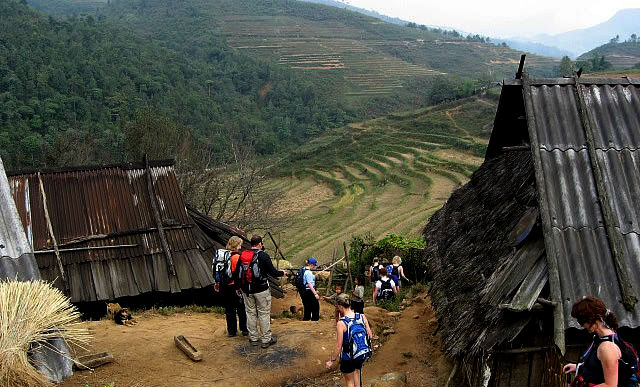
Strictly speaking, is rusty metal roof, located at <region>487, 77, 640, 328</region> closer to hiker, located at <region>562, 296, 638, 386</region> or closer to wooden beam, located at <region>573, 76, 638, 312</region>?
wooden beam, located at <region>573, 76, 638, 312</region>

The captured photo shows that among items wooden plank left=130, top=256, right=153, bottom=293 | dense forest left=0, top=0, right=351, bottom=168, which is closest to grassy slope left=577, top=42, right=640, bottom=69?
dense forest left=0, top=0, right=351, bottom=168

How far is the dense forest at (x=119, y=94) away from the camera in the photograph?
36.5 metres

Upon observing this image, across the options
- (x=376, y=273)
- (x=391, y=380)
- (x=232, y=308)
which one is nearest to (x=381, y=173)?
(x=376, y=273)

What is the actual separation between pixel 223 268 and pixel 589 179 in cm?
425

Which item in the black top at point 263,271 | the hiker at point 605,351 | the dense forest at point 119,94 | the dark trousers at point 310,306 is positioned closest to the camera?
the hiker at point 605,351

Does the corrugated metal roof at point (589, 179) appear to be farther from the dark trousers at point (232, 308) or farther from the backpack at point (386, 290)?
the backpack at point (386, 290)

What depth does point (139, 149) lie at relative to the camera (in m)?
24.0

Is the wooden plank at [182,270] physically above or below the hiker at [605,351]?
below

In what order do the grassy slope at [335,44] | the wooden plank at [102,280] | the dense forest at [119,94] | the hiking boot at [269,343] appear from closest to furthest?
the hiking boot at [269,343]
the wooden plank at [102,280]
the dense forest at [119,94]
the grassy slope at [335,44]

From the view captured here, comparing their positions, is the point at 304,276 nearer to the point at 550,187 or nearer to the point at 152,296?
the point at 152,296

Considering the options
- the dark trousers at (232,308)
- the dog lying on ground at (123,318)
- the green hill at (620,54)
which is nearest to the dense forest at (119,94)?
the dog lying on ground at (123,318)

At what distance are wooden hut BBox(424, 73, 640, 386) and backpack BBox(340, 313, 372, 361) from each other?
860mm

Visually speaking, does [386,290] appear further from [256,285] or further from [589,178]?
[589,178]

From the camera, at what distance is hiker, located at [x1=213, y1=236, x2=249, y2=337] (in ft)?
21.1
